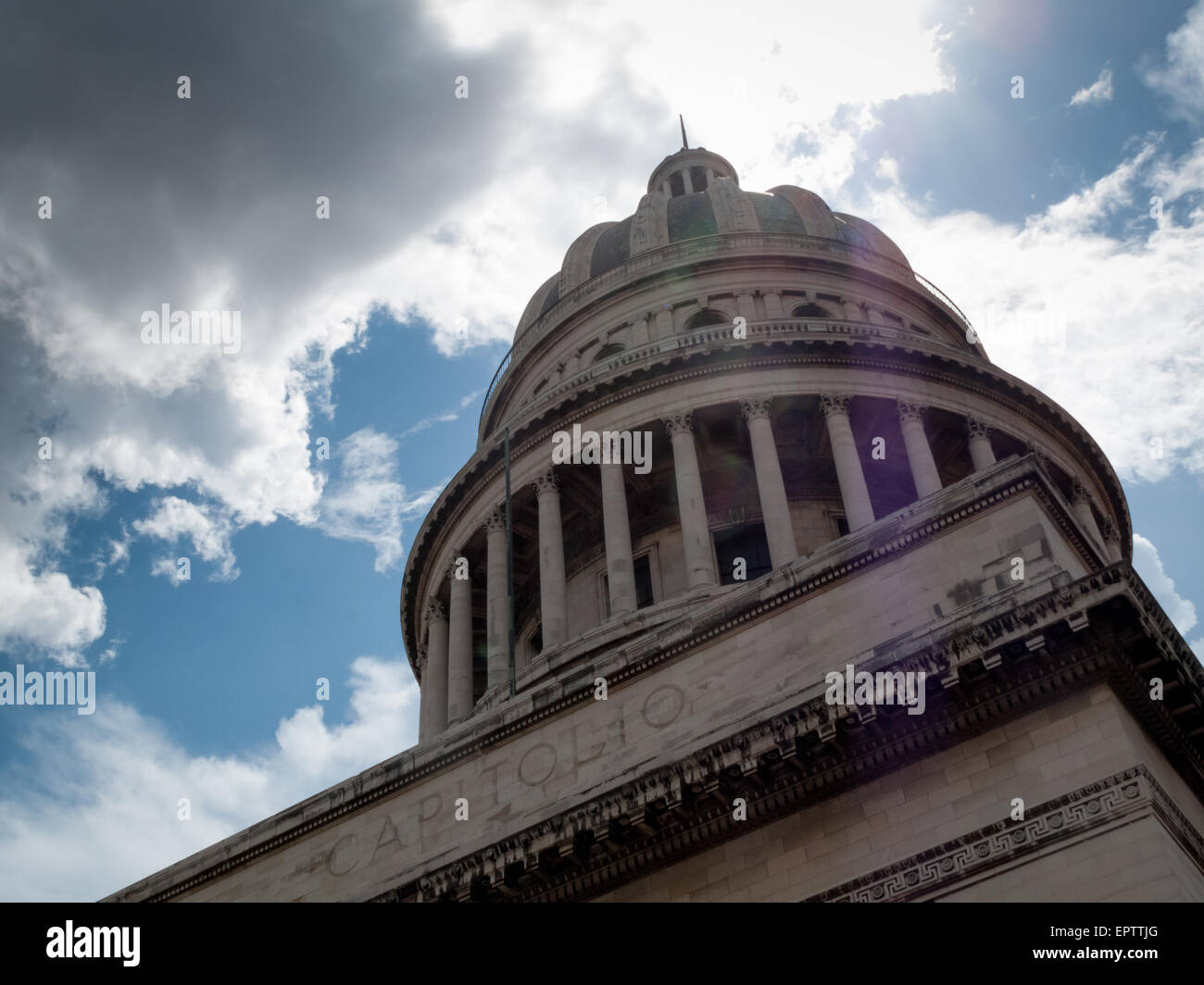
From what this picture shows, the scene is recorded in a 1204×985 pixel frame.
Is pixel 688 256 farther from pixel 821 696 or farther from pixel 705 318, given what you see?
pixel 821 696

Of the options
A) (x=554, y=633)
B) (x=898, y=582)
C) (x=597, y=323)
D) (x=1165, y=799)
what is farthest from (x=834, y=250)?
(x=1165, y=799)

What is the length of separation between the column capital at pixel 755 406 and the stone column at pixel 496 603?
26.5ft

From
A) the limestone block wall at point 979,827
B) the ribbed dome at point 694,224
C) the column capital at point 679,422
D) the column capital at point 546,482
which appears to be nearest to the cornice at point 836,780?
the limestone block wall at point 979,827

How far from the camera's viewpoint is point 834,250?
1941 inches

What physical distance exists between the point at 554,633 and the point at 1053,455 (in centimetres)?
1726

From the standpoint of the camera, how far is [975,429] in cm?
4222

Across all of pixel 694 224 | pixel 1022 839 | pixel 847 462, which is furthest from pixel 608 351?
pixel 1022 839

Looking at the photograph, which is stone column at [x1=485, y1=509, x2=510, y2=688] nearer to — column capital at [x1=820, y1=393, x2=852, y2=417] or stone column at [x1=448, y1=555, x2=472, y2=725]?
stone column at [x1=448, y1=555, x2=472, y2=725]

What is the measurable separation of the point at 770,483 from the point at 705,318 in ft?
33.2

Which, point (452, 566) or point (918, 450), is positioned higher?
point (452, 566)

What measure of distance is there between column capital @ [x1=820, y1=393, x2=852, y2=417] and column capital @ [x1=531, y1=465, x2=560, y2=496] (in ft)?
26.7

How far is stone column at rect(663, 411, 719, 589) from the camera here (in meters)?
37.2
